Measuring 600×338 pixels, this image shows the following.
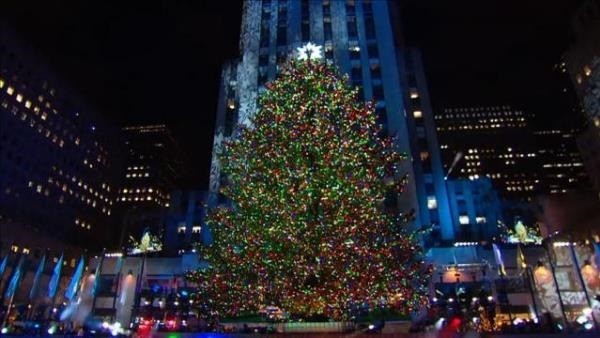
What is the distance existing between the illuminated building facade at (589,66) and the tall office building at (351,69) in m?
22.7

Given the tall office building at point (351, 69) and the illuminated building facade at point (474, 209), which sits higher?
the tall office building at point (351, 69)

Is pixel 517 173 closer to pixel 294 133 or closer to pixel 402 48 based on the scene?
pixel 402 48

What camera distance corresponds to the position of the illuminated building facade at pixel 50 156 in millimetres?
71875

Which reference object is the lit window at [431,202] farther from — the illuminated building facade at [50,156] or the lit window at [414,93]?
the illuminated building facade at [50,156]

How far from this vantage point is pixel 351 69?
50.9 meters

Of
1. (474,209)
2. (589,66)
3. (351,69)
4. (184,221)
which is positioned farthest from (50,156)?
(589,66)

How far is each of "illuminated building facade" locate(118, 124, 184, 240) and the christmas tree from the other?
116307 millimetres

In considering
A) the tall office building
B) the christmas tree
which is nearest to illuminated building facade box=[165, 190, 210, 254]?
the tall office building

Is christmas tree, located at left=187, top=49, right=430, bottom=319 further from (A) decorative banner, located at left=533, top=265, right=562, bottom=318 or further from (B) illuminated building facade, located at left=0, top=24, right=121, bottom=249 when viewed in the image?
(B) illuminated building facade, located at left=0, top=24, right=121, bottom=249

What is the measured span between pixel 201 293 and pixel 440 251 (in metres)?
28.6

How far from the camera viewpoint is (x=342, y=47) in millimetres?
52281

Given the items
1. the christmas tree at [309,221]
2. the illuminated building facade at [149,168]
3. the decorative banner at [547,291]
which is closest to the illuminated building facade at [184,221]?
the decorative banner at [547,291]

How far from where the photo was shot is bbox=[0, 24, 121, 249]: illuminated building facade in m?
71.9

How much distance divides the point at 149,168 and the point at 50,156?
66.7 m
